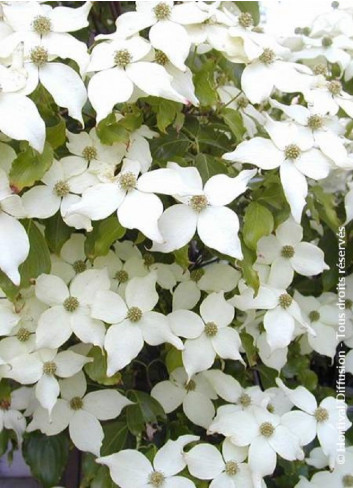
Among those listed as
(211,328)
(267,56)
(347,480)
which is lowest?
(347,480)

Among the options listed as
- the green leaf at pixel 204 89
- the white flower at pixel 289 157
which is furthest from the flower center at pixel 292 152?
the green leaf at pixel 204 89

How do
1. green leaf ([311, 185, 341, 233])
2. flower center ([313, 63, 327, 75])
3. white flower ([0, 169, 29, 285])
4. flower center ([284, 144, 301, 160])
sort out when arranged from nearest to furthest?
white flower ([0, 169, 29, 285])
flower center ([284, 144, 301, 160])
green leaf ([311, 185, 341, 233])
flower center ([313, 63, 327, 75])

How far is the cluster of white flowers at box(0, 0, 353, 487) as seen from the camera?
646 millimetres

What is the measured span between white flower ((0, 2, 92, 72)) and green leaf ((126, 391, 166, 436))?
38 cm

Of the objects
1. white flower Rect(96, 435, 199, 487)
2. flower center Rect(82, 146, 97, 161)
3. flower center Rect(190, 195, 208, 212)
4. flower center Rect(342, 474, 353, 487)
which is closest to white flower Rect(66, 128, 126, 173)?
flower center Rect(82, 146, 97, 161)

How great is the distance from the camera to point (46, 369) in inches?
28.1

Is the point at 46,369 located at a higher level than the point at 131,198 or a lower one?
lower

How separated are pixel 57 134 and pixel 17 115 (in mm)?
82

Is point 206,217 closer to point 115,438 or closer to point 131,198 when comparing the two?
point 131,198

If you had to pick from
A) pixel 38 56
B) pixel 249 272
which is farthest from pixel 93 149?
pixel 249 272

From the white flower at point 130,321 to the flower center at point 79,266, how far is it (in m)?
0.06

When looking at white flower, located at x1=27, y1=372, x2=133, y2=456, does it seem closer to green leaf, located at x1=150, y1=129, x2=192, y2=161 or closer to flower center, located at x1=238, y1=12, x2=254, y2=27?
green leaf, located at x1=150, y1=129, x2=192, y2=161

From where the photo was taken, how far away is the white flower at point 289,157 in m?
0.68

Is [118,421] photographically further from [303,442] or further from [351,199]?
[351,199]
